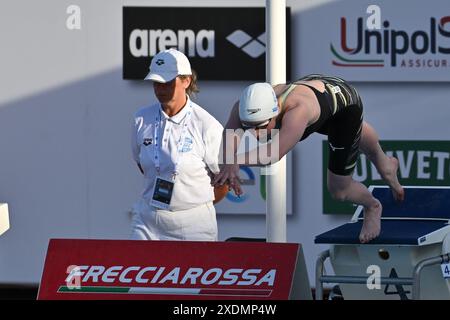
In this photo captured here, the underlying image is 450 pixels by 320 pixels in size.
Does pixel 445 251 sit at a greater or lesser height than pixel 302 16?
lesser

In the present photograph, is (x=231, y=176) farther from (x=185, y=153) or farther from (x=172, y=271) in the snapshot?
(x=172, y=271)

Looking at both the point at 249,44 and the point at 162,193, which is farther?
the point at 249,44

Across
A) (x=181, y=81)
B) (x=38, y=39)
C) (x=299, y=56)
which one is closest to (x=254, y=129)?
(x=181, y=81)

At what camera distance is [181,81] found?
253 inches

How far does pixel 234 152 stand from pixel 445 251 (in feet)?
4.22

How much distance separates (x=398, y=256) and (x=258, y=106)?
3.98 ft

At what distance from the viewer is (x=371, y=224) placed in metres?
6.45

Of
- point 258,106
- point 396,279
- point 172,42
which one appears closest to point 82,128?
point 172,42

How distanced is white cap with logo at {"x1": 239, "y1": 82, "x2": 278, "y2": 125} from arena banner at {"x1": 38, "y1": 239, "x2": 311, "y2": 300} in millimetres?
1268

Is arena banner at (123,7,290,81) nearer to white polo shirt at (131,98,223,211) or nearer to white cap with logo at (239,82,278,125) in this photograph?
white polo shirt at (131,98,223,211)

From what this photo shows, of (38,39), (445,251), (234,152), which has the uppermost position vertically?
(38,39)

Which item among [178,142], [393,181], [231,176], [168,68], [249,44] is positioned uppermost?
[249,44]
